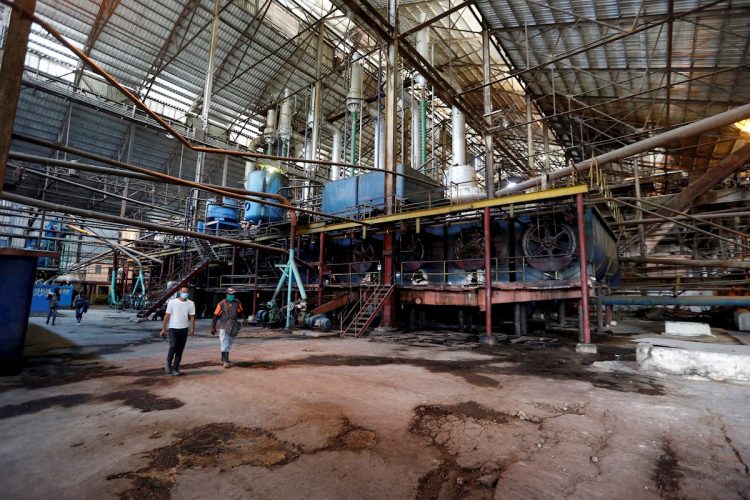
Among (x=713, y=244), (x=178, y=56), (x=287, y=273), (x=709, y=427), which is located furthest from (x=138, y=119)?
(x=713, y=244)

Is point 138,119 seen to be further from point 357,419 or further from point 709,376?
point 709,376

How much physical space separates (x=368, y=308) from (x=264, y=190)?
11410mm

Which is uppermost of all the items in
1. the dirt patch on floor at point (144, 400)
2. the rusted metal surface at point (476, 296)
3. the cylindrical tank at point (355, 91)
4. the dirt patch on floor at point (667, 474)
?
the cylindrical tank at point (355, 91)

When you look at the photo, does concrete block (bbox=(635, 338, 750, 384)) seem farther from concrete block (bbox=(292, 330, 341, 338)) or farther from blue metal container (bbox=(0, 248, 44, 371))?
blue metal container (bbox=(0, 248, 44, 371))

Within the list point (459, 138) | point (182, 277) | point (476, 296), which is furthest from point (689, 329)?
point (182, 277)

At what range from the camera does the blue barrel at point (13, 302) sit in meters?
6.31

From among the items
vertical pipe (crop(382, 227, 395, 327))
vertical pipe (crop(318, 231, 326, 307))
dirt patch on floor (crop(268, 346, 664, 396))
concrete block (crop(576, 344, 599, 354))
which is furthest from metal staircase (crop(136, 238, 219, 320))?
concrete block (crop(576, 344, 599, 354))

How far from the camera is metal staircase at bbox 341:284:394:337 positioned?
12.9 metres

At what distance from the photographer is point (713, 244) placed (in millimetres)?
20828

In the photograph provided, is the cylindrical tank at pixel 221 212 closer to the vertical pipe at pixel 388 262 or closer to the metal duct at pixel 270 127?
the metal duct at pixel 270 127

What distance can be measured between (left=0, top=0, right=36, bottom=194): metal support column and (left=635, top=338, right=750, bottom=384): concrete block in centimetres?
1031

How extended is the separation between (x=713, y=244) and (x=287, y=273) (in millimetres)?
25235

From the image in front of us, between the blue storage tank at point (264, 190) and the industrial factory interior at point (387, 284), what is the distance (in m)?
0.15

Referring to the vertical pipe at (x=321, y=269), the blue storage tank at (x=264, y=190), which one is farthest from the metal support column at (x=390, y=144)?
the blue storage tank at (x=264, y=190)
